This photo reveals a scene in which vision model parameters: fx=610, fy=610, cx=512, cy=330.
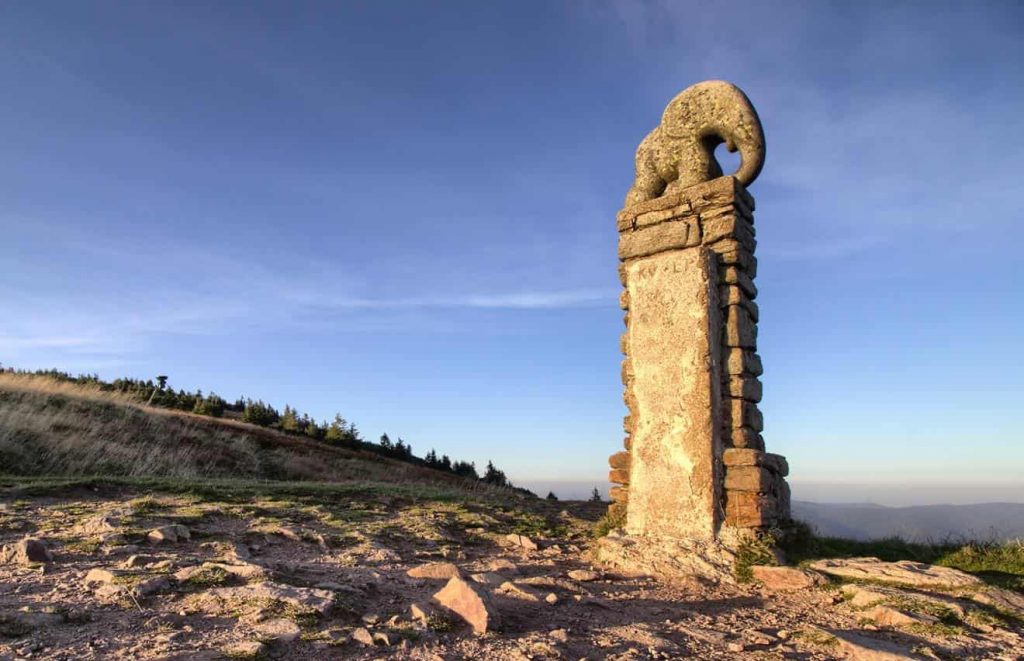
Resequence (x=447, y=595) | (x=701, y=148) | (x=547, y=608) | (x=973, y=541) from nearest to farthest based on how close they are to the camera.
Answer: (x=447, y=595), (x=547, y=608), (x=973, y=541), (x=701, y=148)

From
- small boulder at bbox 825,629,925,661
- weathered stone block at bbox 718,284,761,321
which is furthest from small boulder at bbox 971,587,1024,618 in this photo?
weathered stone block at bbox 718,284,761,321

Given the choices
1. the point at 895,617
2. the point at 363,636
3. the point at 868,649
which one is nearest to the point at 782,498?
the point at 895,617

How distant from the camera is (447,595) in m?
3.51

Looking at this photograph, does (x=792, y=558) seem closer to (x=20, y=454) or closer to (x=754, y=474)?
(x=754, y=474)

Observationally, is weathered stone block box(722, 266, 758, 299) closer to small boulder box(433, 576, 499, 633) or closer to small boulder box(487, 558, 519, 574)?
small boulder box(487, 558, 519, 574)

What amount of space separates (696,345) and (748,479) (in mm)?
1304

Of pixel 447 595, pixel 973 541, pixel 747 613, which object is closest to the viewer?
pixel 447 595

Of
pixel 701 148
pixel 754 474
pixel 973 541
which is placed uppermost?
pixel 701 148

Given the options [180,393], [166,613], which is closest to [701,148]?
[166,613]

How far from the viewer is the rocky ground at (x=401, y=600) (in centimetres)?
297

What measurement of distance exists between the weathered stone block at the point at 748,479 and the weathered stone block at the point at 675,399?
122 mm

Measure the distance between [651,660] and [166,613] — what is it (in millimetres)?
2501

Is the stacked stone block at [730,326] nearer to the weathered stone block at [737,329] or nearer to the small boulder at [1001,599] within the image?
the weathered stone block at [737,329]

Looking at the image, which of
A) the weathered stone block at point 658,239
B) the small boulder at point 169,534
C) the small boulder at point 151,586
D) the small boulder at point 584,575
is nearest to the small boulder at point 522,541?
the small boulder at point 584,575
